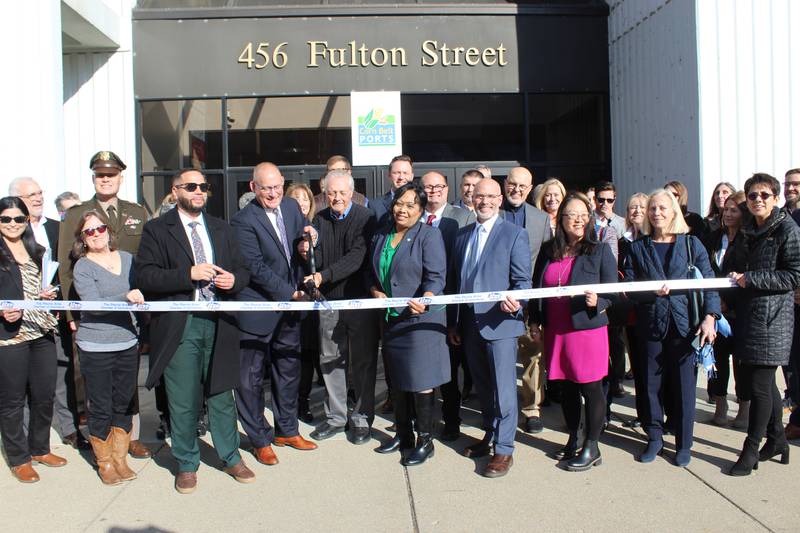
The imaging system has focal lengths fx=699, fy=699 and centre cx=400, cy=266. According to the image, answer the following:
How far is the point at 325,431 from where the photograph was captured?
5.46 metres

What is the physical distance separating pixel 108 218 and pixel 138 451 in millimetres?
1742

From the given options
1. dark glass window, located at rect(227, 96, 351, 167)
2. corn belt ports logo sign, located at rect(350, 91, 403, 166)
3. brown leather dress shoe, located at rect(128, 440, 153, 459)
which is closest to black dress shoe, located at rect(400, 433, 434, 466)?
brown leather dress shoe, located at rect(128, 440, 153, 459)

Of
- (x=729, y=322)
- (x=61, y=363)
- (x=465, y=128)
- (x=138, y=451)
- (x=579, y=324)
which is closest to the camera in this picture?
(x=579, y=324)

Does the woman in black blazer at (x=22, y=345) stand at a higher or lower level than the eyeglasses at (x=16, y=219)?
lower

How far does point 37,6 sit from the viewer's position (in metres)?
8.07

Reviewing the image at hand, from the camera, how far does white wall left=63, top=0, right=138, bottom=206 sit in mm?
10766

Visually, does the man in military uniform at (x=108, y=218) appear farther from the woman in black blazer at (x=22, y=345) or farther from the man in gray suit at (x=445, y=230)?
the man in gray suit at (x=445, y=230)

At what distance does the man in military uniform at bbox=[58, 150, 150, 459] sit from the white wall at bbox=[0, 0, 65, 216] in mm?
2892

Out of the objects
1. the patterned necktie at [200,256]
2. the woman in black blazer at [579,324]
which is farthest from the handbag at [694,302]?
the patterned necktie at [200,256]

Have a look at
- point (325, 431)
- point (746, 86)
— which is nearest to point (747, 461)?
point (325, 431)

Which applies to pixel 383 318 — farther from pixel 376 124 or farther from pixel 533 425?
pixel 376 124

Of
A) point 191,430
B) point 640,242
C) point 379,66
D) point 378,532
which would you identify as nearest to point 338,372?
point 191,430

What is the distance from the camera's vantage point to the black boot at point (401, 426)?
4.91m

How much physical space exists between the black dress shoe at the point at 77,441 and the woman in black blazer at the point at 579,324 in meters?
3.48
